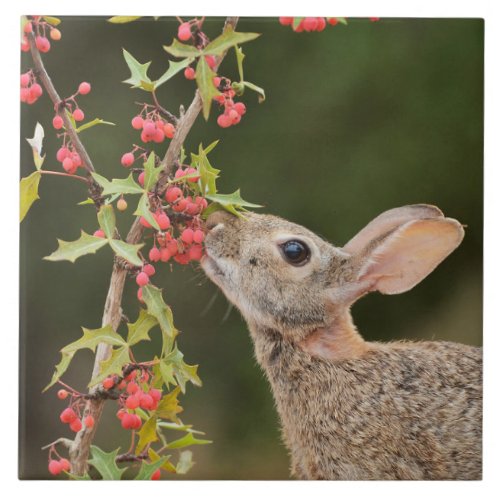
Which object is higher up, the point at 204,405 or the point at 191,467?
the point at 204,405

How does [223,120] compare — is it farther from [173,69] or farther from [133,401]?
[133,401]

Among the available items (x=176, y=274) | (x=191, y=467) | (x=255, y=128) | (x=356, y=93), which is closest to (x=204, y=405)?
(x=191, y=467)

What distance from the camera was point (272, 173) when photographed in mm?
3822

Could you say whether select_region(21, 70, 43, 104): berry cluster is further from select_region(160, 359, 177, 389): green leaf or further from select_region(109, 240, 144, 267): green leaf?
select_region(160, 359, 177, 389): green leaf

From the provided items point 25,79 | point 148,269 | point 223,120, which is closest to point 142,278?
point 148,269

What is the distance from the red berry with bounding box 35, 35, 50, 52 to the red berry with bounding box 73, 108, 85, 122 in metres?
0.26

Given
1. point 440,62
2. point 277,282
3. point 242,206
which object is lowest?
point 277,282

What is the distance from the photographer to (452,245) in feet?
12.3

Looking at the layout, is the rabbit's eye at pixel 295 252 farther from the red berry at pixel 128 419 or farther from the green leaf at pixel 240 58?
the red berry at pixel 128 419

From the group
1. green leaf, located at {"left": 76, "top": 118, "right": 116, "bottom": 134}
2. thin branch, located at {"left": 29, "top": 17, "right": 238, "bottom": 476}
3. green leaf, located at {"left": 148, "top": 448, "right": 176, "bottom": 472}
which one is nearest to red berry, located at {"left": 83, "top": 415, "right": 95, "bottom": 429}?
thin branch, located at {"left": 29, "top": 17, "right": 238, "bottom": 476}

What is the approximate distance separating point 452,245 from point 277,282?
2.25 ft

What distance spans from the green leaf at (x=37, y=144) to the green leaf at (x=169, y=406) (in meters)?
1.00

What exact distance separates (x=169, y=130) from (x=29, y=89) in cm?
57

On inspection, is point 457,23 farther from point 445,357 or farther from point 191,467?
point 191,467
